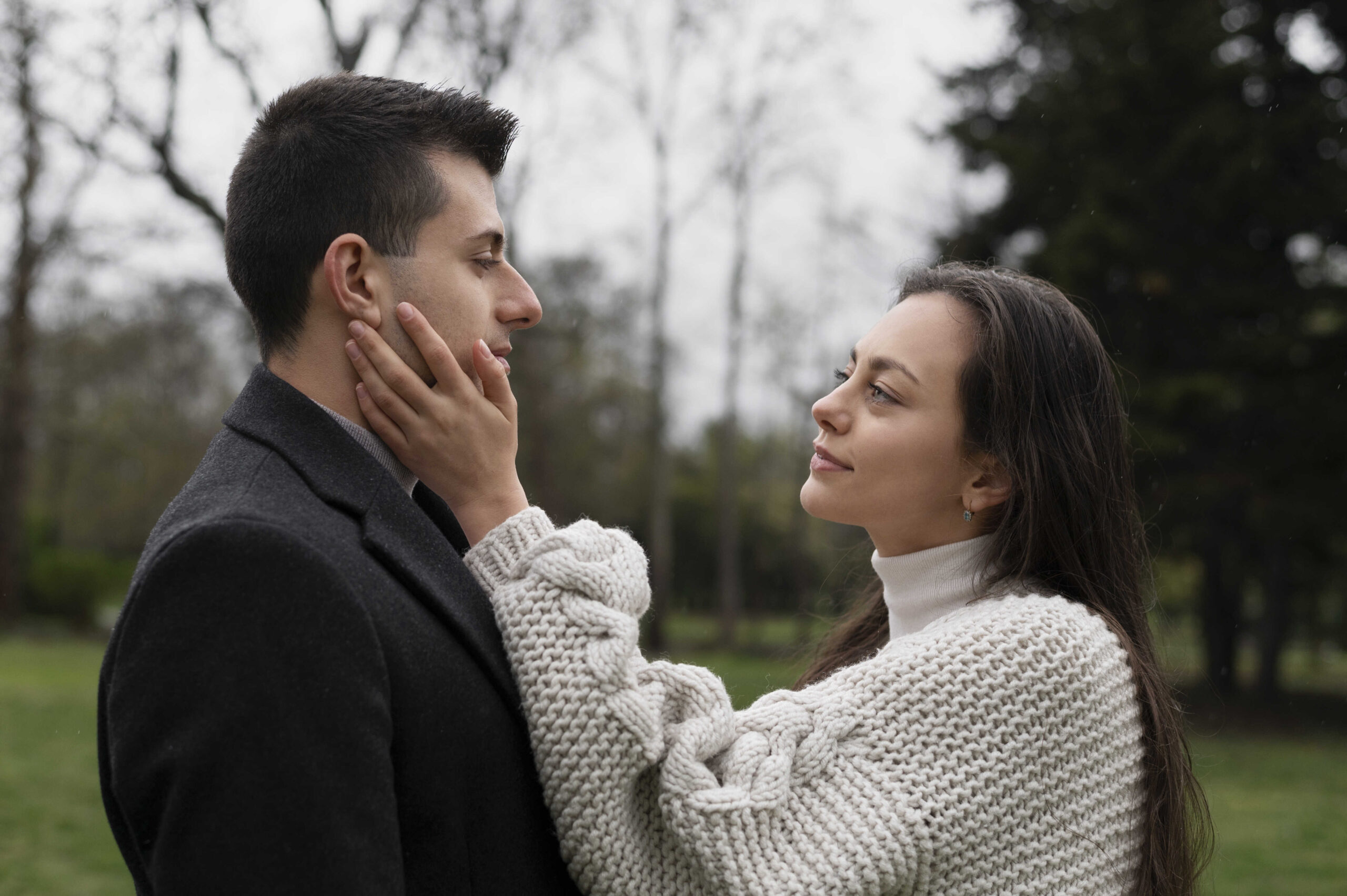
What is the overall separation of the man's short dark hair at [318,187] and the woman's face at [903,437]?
0.99 m

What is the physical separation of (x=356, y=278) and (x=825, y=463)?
112 cm

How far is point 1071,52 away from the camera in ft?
43.9

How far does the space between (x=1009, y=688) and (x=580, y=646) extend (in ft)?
2.59

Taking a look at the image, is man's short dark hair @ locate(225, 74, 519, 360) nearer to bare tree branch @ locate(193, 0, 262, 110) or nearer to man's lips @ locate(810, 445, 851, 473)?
man's lips @ locate(810, 445, 851, 473)

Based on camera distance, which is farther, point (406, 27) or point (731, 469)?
point (731, 469)

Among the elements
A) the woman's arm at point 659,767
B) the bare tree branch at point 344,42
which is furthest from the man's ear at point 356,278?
the bare tree branch at point 344,42

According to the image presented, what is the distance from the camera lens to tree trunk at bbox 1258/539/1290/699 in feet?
55.5

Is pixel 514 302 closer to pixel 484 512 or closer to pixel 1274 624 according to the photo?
pixel 484 512

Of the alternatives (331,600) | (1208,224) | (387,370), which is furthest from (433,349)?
(1208,224)

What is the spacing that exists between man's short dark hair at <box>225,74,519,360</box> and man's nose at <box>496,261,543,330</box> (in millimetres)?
197

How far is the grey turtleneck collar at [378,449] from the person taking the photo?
198cm

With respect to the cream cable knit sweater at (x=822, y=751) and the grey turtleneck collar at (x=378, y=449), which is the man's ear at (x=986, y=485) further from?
the grey turtleneck collar at (x=378, y=449)

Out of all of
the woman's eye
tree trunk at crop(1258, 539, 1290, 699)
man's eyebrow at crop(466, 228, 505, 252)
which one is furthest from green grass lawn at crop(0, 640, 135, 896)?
tree trunk at crop(1258, 539, 1290, 699)

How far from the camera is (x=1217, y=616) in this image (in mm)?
15648
